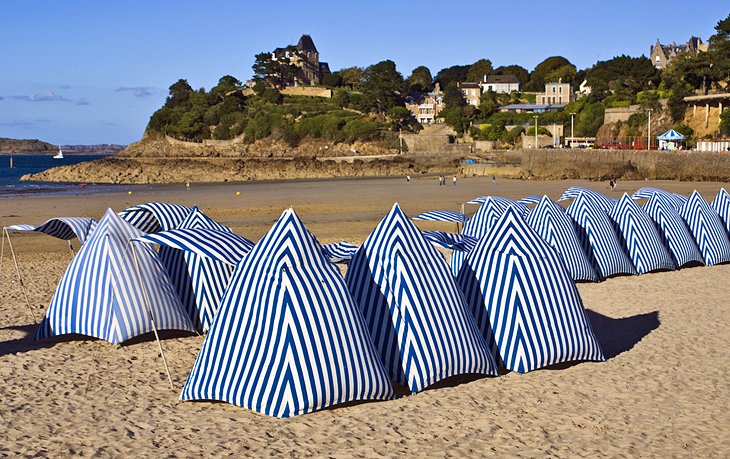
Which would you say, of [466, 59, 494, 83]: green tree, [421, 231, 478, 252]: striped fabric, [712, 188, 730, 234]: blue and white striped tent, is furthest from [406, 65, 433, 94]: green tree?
[421, 231, 478, 252]: striped fabric

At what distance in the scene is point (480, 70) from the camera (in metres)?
121

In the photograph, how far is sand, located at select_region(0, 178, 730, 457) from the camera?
6301mm

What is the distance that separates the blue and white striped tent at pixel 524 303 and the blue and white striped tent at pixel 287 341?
163 centimetres

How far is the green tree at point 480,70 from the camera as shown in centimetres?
12064

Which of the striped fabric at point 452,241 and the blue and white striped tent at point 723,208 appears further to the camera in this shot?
the blue and white striped tent at point 723,208

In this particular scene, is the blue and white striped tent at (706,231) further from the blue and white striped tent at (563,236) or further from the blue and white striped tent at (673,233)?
the blue and white striped tent at (563,236)

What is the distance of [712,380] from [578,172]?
35.9 metres

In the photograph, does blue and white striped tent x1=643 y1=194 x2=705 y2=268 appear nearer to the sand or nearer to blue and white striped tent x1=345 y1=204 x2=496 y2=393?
the sand

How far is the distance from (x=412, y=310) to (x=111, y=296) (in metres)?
3.56

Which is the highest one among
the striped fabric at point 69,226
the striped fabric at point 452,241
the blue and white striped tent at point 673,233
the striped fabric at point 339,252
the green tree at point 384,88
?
the green tree at point 384,88

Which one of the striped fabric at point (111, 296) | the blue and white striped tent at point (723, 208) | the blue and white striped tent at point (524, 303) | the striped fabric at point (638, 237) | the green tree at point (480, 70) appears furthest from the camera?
the green tree at point (480, 70)

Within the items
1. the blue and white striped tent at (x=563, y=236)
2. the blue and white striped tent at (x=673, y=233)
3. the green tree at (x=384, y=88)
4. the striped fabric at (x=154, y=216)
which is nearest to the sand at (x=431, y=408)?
the blue and white striped tent at (x=563, y=236)

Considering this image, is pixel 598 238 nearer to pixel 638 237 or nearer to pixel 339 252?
pixel 638 237

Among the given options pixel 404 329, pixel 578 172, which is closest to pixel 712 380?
pixel 404 329
